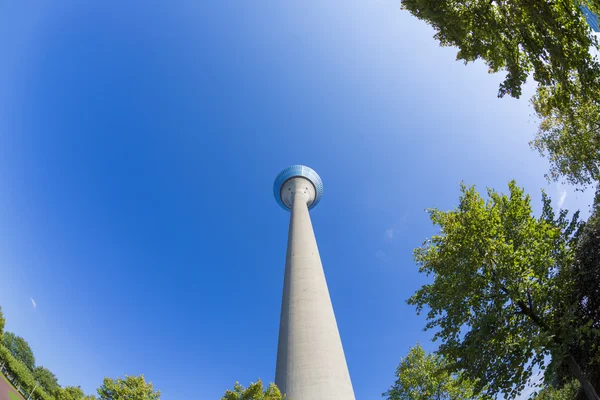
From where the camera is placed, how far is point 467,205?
638 inches

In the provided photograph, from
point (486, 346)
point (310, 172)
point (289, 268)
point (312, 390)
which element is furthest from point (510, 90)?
point (310, 172)

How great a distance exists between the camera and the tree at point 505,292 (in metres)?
13.0

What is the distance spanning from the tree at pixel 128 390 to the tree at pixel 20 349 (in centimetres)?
7649

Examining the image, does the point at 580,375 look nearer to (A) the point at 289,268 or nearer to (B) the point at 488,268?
(B) the point at 488,268

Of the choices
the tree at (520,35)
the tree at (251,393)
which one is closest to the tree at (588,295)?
the tree at (520,35)

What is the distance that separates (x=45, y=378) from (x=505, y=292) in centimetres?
8659

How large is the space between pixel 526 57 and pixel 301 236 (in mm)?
19940

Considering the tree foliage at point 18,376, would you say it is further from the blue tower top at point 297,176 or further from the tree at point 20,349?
the blue tower top at point 297,176

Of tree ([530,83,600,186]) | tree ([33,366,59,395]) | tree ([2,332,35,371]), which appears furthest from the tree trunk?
tree ([2,332,35,371])

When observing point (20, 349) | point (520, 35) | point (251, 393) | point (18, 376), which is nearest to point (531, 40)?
point (520, 35)

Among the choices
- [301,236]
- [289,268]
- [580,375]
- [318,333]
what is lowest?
[580,375]

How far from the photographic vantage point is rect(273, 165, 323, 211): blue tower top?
42219mm

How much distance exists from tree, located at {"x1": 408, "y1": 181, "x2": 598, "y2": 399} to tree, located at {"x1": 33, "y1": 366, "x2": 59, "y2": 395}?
76.3 m

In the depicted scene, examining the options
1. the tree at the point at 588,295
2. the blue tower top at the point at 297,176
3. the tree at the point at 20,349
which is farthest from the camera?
the tree at the point at 20,349
